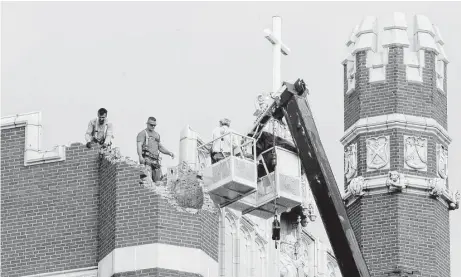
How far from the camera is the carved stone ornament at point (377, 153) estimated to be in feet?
198

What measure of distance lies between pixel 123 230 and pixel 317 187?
5127mm

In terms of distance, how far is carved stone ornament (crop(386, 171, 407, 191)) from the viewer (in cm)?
5978

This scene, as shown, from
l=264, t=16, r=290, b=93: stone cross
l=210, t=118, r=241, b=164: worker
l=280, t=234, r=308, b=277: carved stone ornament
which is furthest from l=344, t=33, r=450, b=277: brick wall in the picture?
l=210, t=118, r=241, b=164: worker

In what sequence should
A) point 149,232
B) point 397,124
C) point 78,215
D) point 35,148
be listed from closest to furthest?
point 149,232 → point 78,215 → point 35,148 → point 397,124

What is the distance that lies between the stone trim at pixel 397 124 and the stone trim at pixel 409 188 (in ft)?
3.88

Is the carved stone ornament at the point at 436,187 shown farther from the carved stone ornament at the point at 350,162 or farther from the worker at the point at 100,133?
the worker at the point at 100,133

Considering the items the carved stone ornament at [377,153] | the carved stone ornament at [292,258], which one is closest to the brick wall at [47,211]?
the carved stone ornament at [292,258]

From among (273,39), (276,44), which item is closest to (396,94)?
(276,44)

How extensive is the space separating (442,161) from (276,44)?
213 inches

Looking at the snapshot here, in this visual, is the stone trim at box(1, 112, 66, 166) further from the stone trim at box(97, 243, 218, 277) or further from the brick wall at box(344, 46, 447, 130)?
the brick wall at box(344, 46, 447, 130)

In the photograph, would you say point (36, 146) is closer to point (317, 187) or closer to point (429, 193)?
point (317, 187)

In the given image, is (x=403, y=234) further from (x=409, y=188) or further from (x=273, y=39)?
(x=273, y=39)

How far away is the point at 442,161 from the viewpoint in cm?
6094

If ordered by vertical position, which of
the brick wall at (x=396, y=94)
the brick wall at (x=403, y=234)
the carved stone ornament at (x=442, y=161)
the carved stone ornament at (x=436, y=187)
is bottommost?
the brick wall at (x=403, y=234)
